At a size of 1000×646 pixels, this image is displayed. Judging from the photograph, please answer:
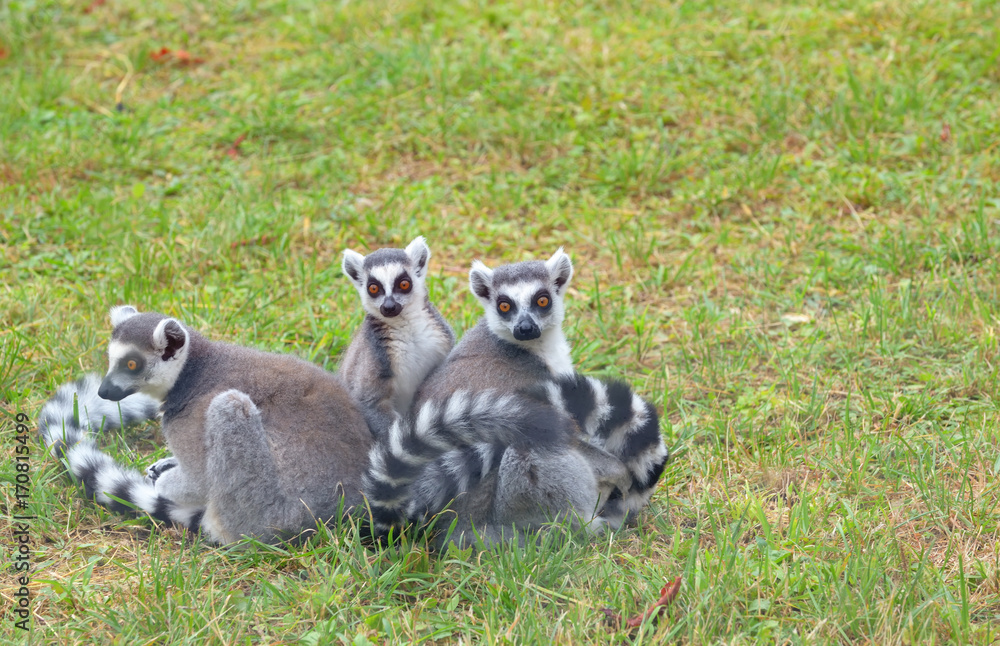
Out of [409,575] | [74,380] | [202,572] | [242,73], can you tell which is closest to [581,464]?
[409,575]

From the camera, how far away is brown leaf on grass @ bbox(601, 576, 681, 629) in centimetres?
279

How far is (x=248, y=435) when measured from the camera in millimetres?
3207

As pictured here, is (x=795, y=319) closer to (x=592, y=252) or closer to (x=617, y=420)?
(x=592, y=252)

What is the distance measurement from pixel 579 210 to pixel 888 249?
1.96 m

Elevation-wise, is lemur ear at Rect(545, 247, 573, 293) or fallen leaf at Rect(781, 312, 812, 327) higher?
lemur ear at Rect(545, 247, 573, 293)

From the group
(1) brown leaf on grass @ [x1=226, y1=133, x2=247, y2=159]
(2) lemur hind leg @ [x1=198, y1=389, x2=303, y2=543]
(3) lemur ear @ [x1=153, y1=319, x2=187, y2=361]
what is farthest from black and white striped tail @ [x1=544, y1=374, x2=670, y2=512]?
(1) brown leaf on grass @ [x1=226, y1=133, x2=247, y2=159]

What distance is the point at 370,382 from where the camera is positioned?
12.8 ft

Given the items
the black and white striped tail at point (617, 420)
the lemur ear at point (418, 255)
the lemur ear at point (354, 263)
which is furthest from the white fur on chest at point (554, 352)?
the lemur ear at point (354, 263)

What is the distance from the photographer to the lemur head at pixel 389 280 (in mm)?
3979

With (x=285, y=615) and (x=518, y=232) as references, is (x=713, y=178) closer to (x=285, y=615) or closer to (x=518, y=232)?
(x=518, y=232)

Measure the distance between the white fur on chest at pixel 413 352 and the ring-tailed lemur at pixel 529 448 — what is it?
21 centimetres

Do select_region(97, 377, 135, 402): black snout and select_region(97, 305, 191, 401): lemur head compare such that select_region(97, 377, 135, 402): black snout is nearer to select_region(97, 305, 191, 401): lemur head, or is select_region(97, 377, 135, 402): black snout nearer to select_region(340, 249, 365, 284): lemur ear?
select_region(97, 305, 191, 401): lemur head

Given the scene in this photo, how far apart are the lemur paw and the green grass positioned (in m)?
0.11
